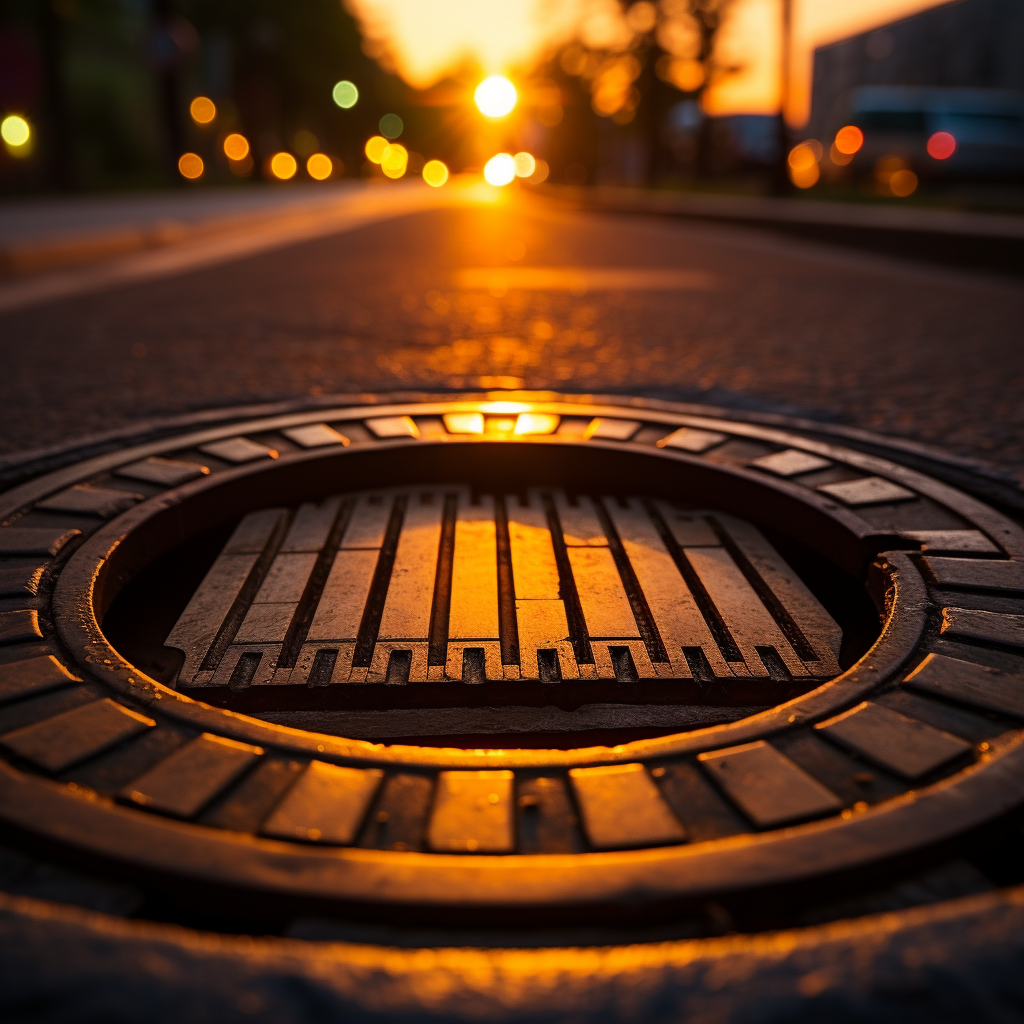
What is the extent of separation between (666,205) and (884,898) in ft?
52.0

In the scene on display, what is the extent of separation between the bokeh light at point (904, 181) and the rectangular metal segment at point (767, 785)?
64.8 feet

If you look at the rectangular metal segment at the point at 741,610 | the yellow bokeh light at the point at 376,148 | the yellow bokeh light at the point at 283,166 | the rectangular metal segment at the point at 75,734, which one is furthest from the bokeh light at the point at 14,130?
the yellow bokeh light at the point at 376,148

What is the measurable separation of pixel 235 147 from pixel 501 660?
53037mm

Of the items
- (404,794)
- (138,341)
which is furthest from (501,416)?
(138,341)

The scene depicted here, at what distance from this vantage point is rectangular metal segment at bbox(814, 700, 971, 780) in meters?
1.14

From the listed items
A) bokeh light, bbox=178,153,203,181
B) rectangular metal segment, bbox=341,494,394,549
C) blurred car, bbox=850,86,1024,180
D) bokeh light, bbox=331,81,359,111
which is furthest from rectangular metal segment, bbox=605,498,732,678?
bokeh light, bbox=331,81,359,111

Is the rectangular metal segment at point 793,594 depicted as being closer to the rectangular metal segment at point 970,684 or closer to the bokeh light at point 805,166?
the rectangular metal segment at point 970,684

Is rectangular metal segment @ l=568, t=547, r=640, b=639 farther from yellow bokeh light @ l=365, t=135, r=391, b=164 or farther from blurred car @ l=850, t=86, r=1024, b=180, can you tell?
yellow bokeh light @ l=365, t=135, r=391, b=164

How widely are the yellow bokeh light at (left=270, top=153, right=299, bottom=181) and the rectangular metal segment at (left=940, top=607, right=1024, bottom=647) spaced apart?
4378cm

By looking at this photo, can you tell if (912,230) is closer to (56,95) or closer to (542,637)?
(542,637)

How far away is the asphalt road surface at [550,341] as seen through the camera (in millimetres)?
3031

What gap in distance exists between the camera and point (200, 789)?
1077mm

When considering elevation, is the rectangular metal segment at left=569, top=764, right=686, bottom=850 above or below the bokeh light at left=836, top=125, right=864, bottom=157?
below

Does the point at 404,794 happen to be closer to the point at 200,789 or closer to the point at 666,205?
the point at 200,789
